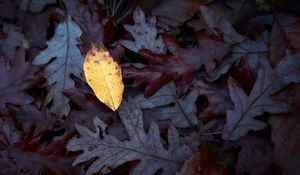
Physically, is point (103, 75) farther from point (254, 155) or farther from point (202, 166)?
A: point (254, 155)

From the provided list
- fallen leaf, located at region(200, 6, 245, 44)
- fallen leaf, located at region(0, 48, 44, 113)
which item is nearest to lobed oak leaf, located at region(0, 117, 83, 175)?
fallen leaf, located at region(0, 48, 44, 113)

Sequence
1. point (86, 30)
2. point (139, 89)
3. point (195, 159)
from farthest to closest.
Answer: point (86, 30)
point (139, 89)
point (195, 159)

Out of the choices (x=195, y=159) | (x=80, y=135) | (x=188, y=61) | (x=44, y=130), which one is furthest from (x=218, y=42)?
(x=44, y=130)

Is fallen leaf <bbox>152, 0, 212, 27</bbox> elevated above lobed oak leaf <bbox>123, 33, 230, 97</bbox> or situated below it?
above

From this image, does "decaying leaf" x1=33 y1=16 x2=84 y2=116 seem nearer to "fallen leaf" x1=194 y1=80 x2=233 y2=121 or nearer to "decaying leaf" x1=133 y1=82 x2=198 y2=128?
"decaying leaf" x1=133 y1=82 x2=198 y2=128

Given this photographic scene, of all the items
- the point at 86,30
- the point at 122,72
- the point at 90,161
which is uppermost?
the point at 86,30

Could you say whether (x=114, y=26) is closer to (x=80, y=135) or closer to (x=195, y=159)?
(x=80, y=135)

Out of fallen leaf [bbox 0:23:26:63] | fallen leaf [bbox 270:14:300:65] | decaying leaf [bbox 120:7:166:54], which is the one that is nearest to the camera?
fallen leaf [bbox 270:14:300:65]
